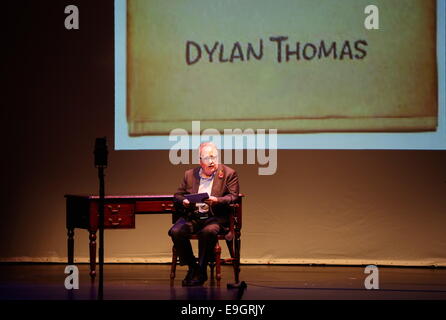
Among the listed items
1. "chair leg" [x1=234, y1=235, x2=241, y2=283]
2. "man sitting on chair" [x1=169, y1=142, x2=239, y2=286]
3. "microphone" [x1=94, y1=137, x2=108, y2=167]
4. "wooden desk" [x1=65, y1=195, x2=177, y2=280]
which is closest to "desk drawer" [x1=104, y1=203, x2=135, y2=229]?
"wooden desk" [x1=65, y1=195, x2=177, y2=280]

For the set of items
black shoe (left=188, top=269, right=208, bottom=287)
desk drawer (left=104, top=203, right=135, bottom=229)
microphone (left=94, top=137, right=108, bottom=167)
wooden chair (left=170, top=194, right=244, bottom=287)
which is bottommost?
black shoe (left=188, top=269, right=208, bottom=287)

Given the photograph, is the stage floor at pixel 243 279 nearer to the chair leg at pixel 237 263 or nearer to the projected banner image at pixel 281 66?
the chair leg at pixel 237 263

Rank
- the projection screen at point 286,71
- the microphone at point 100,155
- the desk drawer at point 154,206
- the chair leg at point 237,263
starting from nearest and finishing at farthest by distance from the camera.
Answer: the microphone at point 100,155 < the chair leg at point 237,263 < the desk drawer at point 154,206 < the projection screen at point 286,71

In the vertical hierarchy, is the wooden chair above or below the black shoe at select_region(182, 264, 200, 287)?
above

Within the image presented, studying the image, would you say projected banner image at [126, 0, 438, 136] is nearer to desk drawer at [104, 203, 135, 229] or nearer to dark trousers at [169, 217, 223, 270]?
desk drawer at [104, 203, 135, 229]

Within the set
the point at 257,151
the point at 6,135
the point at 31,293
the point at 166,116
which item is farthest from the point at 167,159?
the point at 31,293

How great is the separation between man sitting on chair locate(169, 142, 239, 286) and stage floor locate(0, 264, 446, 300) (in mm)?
206

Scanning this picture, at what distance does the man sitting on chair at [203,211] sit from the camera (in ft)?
19.6

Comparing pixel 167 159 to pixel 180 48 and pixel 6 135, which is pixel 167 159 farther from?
pixel 6 135

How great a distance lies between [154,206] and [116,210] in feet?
1.00

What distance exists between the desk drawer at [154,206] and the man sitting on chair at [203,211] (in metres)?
0.14

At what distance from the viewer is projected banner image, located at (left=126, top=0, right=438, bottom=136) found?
22.8 ft

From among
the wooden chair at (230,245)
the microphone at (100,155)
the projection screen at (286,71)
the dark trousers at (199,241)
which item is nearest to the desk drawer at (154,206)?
the dark trousers at (199,241)
